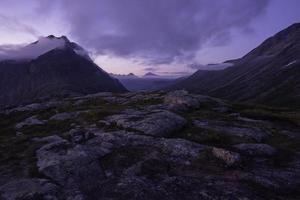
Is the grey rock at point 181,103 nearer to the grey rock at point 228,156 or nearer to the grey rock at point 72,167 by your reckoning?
the grey rock at point 228,156

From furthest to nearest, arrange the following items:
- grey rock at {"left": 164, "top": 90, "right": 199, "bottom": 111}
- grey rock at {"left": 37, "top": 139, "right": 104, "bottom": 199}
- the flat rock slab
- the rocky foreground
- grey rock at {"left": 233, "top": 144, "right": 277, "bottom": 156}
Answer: grey rock at {"left": 164, "top": 90, "right": 199, "bottom": 111}, the flat rock slab, grey rock at {"left": 233, "top": 144, "right": 277, "bottom": 156}, grey rock at {"left": 37, "top": 139, "right": 104, "bottom": 199}, the rocky foreground

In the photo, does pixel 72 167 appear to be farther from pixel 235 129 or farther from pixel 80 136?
pixel 235 129

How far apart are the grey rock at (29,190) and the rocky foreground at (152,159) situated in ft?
0.17

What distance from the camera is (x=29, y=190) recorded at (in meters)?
19.1

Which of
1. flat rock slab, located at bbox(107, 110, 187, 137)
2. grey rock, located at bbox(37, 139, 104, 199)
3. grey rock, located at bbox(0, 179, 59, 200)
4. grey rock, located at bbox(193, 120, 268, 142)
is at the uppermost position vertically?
flat rock slab, located at bbox(107, 110, 187, 137)

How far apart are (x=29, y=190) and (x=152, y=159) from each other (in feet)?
25.7

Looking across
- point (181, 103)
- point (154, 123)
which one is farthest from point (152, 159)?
point (181, 103)

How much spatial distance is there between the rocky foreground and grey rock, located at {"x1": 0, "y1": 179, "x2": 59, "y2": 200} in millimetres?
53

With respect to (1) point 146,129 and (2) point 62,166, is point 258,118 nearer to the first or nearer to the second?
(1) point 146,129

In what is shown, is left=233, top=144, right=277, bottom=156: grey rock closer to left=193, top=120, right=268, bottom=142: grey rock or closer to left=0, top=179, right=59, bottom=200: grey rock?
left=193, top=120, right=268, bottom=142: grey rock

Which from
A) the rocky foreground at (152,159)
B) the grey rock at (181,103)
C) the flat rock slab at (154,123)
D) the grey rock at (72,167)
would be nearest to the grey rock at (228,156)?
the rocky foreground at (152,159)

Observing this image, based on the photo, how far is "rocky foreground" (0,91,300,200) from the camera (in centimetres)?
1912

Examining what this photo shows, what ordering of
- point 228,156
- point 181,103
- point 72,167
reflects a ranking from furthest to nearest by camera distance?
point 181,103
point 228,156
point 72,167

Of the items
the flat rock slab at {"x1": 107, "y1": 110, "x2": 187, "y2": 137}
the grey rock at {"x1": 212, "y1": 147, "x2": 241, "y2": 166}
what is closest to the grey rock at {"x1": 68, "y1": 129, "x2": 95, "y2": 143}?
the flat rock slab at {"x1": 107, "y1": 110, "x2": 187, "y2": 137}
